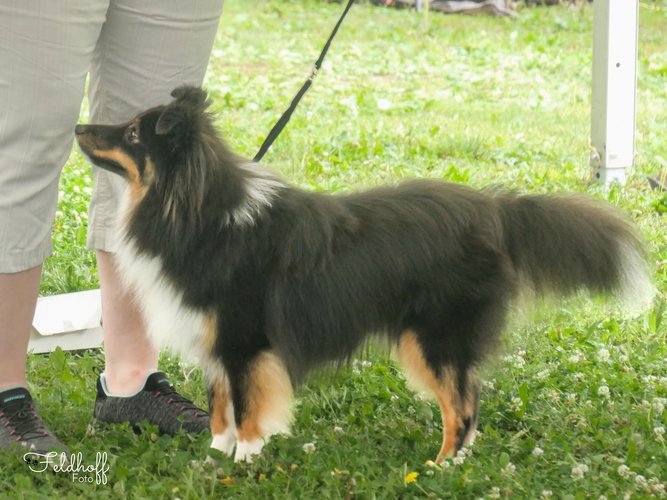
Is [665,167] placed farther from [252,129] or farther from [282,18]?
[282,18]

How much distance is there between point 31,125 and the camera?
2.64m

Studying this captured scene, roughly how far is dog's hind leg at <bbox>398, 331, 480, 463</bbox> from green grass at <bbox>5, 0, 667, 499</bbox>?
0.08 m

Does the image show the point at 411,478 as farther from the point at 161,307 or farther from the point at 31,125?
the point at 31,125

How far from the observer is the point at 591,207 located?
314 cm

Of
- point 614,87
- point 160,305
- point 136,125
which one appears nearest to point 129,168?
point 136,125

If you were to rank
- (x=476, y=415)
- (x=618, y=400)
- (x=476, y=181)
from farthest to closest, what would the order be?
(x=476, y=181) → (x=618, y=400) → (x=476, y=415)

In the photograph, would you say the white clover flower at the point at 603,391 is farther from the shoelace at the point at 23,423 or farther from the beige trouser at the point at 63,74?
the shoelace at the point at 23,423

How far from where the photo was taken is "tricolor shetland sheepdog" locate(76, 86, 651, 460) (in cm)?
281

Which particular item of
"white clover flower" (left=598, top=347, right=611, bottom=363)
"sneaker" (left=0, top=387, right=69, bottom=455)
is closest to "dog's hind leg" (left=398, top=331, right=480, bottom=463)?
"white clover flower" (left=598, top=347, right=611, bottom=363)

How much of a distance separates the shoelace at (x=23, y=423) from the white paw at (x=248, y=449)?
0.72 m

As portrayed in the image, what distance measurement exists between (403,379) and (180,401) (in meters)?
1.03

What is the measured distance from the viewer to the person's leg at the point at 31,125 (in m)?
2.55

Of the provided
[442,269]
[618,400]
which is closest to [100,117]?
[442,269]

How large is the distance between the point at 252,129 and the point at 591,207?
204 inches
